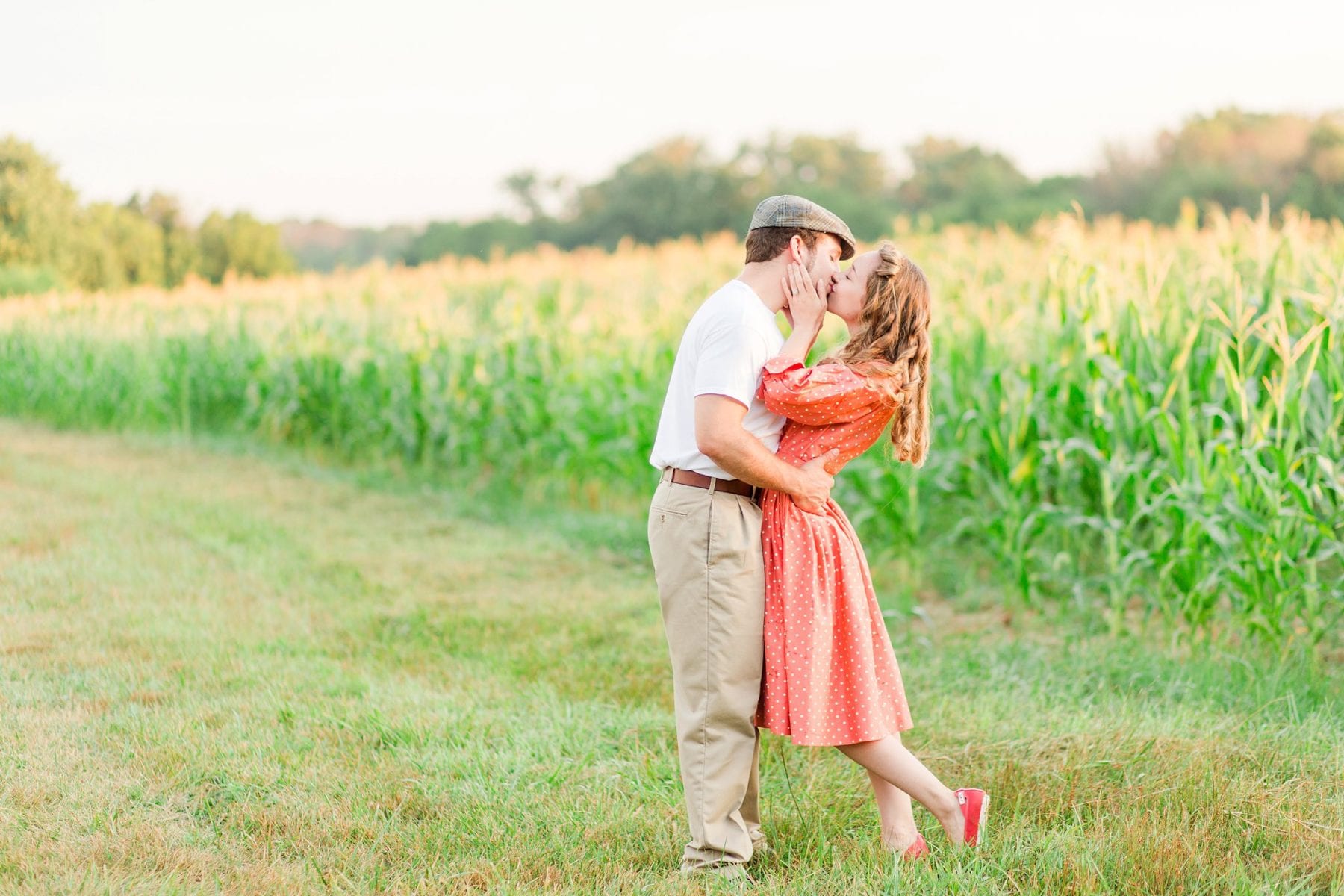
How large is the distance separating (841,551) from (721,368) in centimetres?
63

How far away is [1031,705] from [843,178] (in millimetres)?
36723

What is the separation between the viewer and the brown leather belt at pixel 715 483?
10.5 ft

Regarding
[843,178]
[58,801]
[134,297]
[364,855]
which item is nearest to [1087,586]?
[364,855]

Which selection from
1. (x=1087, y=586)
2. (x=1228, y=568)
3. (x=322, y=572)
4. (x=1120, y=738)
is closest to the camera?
(x=1120, y=738)

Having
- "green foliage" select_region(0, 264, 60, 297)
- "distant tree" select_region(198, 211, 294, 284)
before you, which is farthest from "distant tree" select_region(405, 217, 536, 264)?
"green foliage" select_region(0, 264, 60, 297)

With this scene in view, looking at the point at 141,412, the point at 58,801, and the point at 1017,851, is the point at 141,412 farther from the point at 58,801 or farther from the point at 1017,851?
the point at 1017,851

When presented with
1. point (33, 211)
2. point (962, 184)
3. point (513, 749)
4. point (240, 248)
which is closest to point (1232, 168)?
point (962, 184)

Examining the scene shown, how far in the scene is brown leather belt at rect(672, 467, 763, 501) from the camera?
3213mm

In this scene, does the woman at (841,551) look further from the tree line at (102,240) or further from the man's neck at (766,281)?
the tree line at (102,240)

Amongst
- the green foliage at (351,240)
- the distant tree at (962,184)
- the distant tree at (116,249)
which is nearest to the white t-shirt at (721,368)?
the distant tree at (116,249)

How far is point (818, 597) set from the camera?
10.5 ft

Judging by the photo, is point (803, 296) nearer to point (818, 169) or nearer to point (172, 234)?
point (172, 234)

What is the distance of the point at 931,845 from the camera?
342 cm

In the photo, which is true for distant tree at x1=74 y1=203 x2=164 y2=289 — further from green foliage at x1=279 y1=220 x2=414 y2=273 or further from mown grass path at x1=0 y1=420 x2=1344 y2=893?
mown grass path at x1=0 y1=420 x2=1344 y2=893
